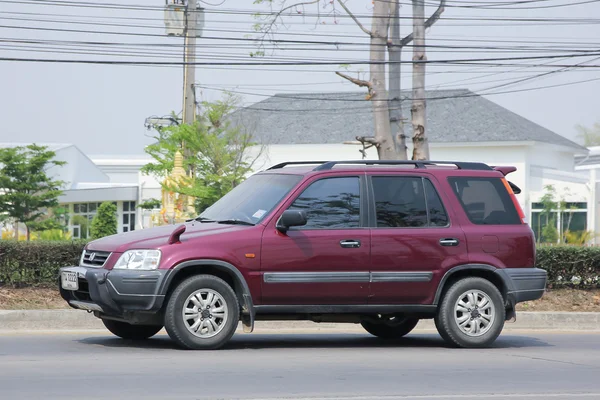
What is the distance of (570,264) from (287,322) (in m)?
4.94

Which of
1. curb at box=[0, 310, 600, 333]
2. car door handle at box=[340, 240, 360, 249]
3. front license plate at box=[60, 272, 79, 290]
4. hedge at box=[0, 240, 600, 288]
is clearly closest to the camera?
front license plate at box=[60, 272, 79, 290]

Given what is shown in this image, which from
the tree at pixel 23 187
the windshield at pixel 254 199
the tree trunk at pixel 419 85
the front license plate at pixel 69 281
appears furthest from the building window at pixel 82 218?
the front license plate at pixel 69 281

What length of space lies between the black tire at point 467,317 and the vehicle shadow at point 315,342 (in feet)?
1.04

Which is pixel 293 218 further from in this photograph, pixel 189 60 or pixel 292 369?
pixel 189 60

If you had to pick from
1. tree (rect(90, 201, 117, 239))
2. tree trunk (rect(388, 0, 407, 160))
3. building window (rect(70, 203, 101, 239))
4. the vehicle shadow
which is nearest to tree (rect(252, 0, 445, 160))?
tree trunk (rect(388, 0, 407, 160))

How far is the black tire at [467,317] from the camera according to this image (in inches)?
429

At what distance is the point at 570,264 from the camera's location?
51.9 feet

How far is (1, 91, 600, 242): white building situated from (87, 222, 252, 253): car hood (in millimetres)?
36949

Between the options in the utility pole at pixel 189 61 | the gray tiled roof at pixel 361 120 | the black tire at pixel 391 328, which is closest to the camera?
the black tire at pixel 391 328

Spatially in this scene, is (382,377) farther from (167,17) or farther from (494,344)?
(167,17)

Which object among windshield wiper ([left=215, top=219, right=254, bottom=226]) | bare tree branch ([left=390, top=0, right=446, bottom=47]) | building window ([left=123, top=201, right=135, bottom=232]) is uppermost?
bare tree branch ([left=390, top=0, right=446, bottom=47])

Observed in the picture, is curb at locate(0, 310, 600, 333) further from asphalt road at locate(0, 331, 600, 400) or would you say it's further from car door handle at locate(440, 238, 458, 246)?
car door handle at locate(440, 238, 458, 246)

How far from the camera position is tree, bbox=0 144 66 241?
48.6 metres

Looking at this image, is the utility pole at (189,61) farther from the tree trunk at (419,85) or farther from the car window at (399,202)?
the car window at (399,202)
